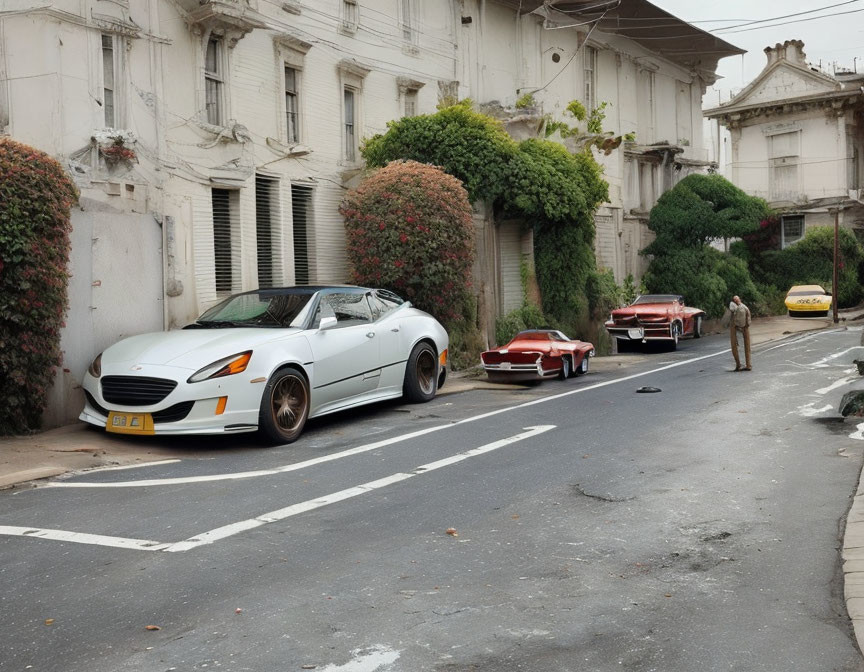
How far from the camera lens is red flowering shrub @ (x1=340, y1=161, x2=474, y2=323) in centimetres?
1792

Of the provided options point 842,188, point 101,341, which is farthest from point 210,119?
point 842,188

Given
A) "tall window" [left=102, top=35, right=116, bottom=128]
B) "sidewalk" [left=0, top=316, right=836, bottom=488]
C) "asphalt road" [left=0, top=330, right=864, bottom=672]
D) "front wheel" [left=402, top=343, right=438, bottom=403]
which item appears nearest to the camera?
"asphalt road" [left=0, top=330, right=864, bottom=672]

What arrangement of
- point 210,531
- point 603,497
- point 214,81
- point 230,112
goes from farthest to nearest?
point 230,112 < point 214,81 < point 603,497 < point 210,531

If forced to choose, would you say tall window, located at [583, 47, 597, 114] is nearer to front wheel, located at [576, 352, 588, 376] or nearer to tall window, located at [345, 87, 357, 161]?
tall window, located at [345, 87, 357, 161]

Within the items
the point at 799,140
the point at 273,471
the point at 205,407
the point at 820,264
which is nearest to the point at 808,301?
the point at 820,264

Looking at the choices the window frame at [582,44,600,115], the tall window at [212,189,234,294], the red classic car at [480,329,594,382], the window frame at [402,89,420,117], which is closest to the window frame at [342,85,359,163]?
the window frame at [402,89,420,117]

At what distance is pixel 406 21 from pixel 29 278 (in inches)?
603

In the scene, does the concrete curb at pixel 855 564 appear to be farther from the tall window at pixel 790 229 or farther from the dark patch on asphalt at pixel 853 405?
the tall window at pixel 790 229

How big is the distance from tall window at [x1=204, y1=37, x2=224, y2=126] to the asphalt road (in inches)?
357

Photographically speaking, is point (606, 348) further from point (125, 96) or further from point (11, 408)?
point (11, 408)

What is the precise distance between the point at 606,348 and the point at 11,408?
20932 mm

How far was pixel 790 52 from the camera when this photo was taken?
50.1 meters

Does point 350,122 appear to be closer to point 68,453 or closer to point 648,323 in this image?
point 648,323

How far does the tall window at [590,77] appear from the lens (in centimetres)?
3253
